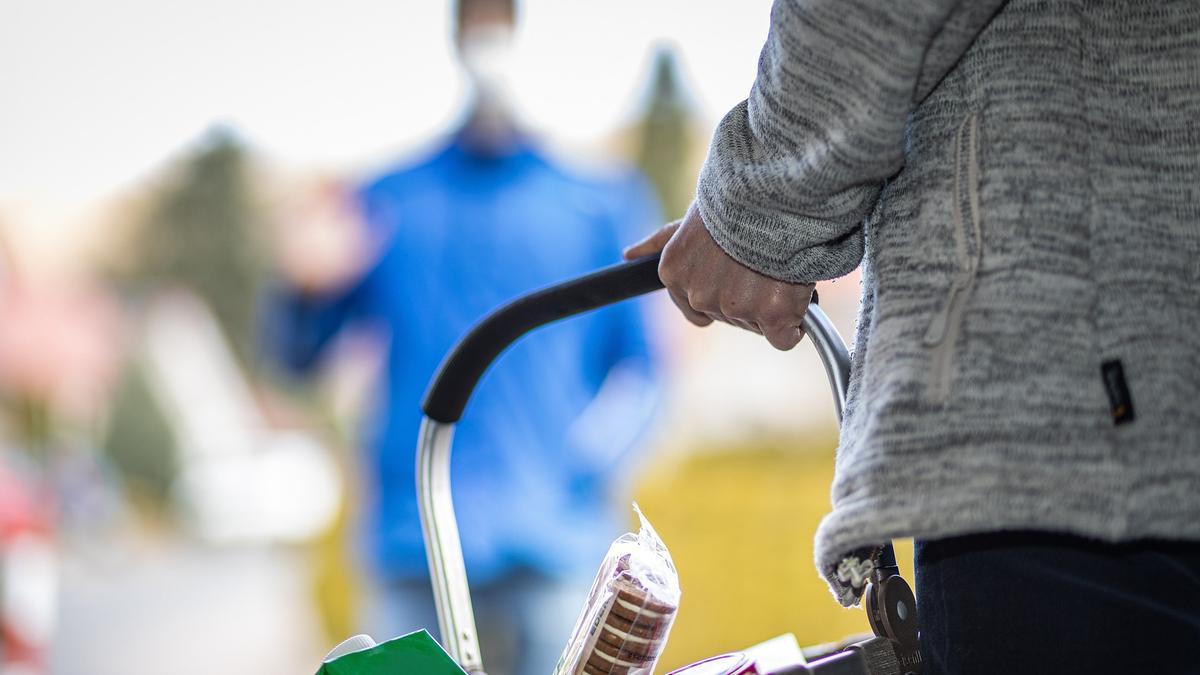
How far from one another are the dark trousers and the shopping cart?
0.12 metres

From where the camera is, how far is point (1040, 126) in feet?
2.23

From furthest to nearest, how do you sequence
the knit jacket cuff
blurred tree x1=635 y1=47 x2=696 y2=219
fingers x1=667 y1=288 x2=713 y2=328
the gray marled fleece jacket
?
blurred tree x1=635 y1=47 x2=696 y2=219, fingers x1=667 y1=288 x2=713 y2=328, the knit jacket cuff, the gray marled fleece jacket

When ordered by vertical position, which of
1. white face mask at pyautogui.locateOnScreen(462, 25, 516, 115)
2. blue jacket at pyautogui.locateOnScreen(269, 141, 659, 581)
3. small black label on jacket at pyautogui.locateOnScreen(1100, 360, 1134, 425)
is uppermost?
small black label on jacket at pyautogui.locateOnScreen(1100, 360, 1134, 425)

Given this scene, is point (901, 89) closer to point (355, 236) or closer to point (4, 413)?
point (355, 236)

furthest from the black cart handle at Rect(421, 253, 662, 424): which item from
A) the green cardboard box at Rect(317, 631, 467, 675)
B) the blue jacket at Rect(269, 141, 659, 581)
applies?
the blue jacket at Rect(269, 141, 659, 581)

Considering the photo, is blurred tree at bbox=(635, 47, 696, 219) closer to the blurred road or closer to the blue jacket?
the blurred road

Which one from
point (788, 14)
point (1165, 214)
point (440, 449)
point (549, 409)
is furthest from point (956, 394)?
point (549, 409)

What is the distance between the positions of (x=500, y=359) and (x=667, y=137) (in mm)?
6028

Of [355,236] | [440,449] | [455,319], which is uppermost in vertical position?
[440,449]

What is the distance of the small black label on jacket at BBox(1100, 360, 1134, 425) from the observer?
0.63 metres

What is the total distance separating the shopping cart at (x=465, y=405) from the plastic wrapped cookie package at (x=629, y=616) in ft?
0.39

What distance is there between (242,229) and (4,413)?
3188mm

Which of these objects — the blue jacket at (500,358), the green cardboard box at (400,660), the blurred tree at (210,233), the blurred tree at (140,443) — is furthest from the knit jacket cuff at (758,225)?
the blurred tree at (210,233)

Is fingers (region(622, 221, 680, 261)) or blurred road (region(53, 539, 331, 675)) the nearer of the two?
fingers (region(622, 221, 680, 261))
